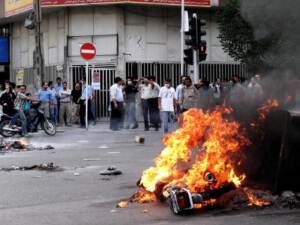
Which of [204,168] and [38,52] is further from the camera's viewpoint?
[38,52]

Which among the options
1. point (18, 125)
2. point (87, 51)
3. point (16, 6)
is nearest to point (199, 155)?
point (18, 125)

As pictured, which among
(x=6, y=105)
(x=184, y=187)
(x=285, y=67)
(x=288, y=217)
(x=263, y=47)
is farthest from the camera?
(x=6, y=105)

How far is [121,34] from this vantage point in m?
25.3

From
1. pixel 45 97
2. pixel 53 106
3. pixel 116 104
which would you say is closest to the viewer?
pixel 116 104

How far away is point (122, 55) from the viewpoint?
25.3 m

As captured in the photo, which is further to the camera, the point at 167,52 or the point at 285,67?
the point at 167,52

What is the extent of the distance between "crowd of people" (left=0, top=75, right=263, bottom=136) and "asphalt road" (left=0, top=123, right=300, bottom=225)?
110 inches

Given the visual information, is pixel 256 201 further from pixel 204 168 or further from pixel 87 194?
pixel 87 194

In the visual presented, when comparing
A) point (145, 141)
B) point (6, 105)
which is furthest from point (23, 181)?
point (6, 105)

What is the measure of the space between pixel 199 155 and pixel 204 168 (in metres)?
0.25

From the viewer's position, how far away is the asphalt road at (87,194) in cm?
641

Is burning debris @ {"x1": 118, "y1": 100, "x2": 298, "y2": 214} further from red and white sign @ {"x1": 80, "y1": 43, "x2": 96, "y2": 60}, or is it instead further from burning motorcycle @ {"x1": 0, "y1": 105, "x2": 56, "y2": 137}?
red and white sign @ {"x1": 80, "y1": 43, "x2": 96, "y2": 60}

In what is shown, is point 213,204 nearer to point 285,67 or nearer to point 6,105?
point 285,67

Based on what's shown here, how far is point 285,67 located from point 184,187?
2.05 metres
